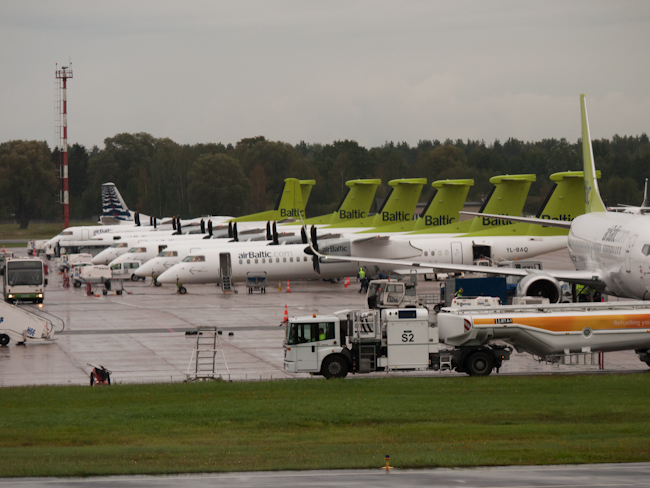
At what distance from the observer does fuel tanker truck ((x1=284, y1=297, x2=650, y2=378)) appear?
79.9 feet

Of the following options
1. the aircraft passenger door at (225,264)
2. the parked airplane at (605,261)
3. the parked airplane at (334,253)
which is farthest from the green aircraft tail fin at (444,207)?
the parked airplane at (605,261)

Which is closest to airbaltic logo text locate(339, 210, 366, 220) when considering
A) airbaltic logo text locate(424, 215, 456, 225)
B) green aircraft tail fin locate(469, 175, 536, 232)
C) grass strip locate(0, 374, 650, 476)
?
airbaltic logo text locate(424, 215, 456, 225)

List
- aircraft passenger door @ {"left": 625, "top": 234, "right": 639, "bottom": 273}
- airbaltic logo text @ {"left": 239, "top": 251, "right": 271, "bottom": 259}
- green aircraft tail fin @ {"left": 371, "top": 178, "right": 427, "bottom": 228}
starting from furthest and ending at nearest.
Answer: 1. green aircraft tail fin @ {"left": 371, "top": 178, "right": 427, "bottom": 228}
2. airbaltic logo text @ {"left": 239, "top": 251, "right": 271, "bottom": 259}
3. aircraft passenger door @ {"left": 625, "top": 234, "right": 639, "bottom": 273}

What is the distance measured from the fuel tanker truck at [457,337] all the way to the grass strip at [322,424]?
0.78 m

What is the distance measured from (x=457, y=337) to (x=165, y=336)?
48.0ft

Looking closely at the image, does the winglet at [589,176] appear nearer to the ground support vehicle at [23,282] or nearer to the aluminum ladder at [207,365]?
the aluminum ladder at [207,365]

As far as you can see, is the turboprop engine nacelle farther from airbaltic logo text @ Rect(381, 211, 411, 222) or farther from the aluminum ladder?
airbaltic logo text @ Rect(381, 211, 411, 222)

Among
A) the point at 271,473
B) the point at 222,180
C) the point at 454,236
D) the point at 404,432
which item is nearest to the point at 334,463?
the point at 271,473

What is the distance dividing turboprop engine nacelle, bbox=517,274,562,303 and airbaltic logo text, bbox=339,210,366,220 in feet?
148

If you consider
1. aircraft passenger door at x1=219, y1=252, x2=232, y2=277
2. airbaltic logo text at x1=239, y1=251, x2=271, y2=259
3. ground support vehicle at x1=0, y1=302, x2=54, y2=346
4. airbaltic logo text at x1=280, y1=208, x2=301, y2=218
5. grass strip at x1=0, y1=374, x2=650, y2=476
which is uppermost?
airbaltic logo text at x1=280, y1=208, x2=301, y2=218

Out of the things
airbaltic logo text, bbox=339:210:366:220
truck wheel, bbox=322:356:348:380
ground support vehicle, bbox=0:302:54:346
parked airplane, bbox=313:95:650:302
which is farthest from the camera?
airbaltic logo text, bbox=339:210:366:220

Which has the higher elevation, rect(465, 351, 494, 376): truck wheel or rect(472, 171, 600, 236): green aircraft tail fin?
rect(472, 171, 600, 236): green aircraft tail fin

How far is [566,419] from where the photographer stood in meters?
19.2

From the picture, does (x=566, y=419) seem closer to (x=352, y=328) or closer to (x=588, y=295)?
(x=352, y=328)
